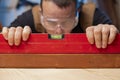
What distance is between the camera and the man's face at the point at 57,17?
0.80m

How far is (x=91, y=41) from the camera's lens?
0.46m

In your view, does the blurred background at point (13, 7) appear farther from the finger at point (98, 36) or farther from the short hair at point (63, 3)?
the finger at point (98, 36)

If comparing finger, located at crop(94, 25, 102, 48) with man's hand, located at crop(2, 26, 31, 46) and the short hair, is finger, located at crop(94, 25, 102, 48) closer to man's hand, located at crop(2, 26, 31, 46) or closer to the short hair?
man's hand, located at crop(2, 26, 31, 46)

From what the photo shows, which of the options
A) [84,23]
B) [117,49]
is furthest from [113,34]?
[84,23]

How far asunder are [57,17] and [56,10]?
0.08ft

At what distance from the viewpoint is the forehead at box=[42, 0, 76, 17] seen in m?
0.83

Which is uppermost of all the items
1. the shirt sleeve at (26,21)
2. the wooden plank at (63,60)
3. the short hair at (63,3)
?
the short hair at (63,3)

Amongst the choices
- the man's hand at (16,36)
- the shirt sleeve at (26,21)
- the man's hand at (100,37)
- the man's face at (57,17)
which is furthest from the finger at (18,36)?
the shirt sleeve at (26,21)

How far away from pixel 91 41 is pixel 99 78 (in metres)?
0.07

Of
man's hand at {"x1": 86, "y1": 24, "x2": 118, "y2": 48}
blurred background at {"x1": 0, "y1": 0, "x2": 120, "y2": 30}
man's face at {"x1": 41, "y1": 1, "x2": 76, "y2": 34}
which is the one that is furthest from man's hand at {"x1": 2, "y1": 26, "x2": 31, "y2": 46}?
blurred background at {"x1": 0, "y1": 0, "x2": 120, "y2": 30}

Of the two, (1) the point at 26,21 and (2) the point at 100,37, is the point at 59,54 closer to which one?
(2) the point at 100,37

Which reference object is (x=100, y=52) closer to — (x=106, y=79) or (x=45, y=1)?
(x=106, y=79)

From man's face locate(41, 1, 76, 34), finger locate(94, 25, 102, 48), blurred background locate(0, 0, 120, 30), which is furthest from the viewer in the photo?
blurred background locate(0, 0, 120, 30)

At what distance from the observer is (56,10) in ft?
2.75
